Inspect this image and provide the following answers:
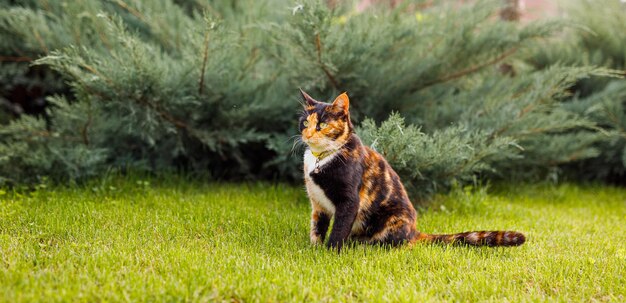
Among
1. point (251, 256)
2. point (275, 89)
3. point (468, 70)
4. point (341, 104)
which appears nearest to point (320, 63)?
point (275, 89)

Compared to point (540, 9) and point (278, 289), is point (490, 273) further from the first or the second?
point (540, 9)

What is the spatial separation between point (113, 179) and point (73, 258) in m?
1.76

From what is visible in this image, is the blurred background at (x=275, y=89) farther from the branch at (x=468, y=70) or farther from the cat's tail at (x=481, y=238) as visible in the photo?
the cat's tail at (x=481, y=238)

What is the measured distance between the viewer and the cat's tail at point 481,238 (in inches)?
119

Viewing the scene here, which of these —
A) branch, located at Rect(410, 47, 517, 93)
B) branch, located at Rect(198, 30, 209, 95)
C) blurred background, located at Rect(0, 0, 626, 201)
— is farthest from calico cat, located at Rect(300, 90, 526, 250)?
branch, located at Rect(410, 47, 517, 93)

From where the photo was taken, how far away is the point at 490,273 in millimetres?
2828

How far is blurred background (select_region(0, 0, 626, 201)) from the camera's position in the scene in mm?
4070

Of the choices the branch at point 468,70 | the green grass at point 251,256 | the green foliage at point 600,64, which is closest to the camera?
the green grass at point 251,256

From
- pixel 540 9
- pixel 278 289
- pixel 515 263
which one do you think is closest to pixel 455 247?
pixel 515 263

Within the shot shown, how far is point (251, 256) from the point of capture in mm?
2938

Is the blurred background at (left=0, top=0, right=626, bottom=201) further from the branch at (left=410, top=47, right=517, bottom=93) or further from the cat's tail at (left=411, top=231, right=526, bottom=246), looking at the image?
the cat's tail at (left=411, top=231, right=526, bottom=246)

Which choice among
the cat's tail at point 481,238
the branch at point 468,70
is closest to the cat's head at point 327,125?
the cat's tail at point 481,238

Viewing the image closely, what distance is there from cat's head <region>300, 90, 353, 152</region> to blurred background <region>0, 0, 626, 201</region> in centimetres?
59

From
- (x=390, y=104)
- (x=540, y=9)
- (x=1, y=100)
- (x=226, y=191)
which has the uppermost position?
(x=540, y=9)
